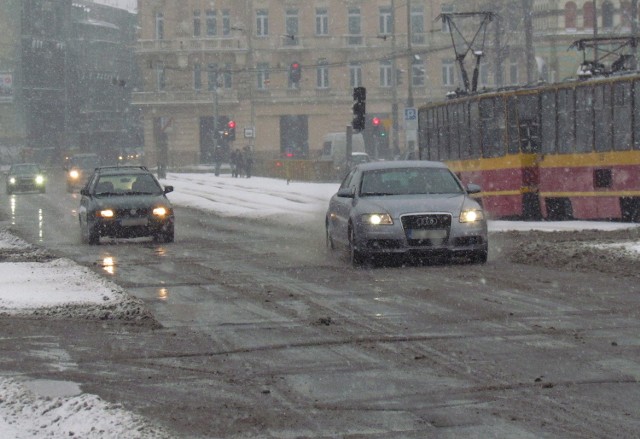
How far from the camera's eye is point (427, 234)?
17250 millimetres

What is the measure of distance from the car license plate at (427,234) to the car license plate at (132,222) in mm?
8072

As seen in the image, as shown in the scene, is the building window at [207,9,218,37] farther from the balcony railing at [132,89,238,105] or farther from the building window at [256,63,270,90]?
the balcony railing at [132,89,238,105]

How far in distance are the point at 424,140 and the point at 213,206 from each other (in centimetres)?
835

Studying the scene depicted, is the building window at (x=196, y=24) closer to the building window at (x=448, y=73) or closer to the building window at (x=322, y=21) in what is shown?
the building window at (x=322, y=21)

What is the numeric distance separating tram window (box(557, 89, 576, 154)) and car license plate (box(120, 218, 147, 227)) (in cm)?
928

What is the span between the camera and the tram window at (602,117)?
26375 millimetres

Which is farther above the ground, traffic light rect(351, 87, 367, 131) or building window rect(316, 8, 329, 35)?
building window rect(316, 8, 329, 35)

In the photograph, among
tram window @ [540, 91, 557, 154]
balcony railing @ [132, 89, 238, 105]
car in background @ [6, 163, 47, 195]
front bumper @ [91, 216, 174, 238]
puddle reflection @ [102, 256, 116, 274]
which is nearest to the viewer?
puddle reflection @ [102, 256, 116, 274]

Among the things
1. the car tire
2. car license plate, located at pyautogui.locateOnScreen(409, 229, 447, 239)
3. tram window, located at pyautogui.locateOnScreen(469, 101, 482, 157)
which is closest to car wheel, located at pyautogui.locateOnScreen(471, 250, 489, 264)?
car license plate, located at pyautogui.locateOnScreen(409, 229, 447, 239)

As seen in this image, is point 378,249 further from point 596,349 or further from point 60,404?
point 60,404

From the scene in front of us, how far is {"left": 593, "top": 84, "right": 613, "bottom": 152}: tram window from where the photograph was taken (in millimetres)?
26375

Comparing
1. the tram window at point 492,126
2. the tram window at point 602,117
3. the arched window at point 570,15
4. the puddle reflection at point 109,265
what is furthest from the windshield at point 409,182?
the arched window at point 570,15

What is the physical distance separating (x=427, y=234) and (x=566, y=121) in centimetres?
1144

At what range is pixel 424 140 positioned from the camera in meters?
34.9
